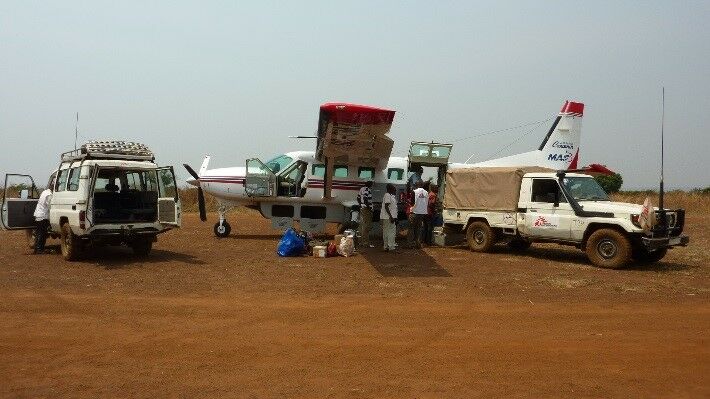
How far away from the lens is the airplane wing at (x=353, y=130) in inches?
415

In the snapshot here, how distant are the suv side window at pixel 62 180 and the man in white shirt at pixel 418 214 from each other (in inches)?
313

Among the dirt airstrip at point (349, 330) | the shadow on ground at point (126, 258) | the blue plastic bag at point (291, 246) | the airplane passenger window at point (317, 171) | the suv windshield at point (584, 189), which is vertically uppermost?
the airplane passenger window at point (317, 171)

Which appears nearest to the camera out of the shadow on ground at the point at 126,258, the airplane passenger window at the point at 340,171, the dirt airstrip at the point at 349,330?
the dirt airstrip at the point at 349,330

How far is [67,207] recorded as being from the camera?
37.2 feet

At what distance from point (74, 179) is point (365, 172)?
25.4 feet

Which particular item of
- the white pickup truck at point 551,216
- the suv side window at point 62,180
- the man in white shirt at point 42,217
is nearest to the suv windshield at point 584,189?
the white pickup truck at point 551,216

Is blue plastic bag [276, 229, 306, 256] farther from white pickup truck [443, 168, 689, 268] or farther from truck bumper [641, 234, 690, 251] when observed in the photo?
truck bumper [641, 234, 690, 251]

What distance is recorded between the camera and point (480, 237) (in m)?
13.5

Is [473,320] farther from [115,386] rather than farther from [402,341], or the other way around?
[115,386]

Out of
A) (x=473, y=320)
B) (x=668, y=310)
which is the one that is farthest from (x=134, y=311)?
(x=668, y=310)

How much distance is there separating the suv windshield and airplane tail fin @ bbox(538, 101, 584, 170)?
16.4 ft

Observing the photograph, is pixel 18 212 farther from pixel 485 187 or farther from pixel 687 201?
pixel 687 201

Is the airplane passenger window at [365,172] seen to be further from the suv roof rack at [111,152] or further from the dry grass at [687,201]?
the dry grass at [687,201]

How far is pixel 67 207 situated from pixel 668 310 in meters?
10.9
